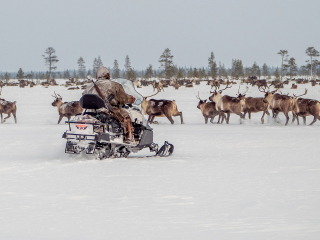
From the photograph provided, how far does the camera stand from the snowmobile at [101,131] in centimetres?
853

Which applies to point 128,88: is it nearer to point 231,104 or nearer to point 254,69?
point 231,104

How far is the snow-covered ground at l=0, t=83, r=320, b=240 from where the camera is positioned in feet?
14.4

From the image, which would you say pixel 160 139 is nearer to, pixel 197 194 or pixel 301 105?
pixel 197 194

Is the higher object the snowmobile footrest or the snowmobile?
the snowmobile

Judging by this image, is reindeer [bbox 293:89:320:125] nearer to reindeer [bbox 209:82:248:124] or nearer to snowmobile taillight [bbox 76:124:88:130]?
reindeer [bbox 209:82:248:124]

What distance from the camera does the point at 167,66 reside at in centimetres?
9606

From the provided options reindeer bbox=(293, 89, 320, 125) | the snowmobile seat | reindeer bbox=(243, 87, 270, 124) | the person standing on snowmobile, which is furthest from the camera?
reindeer bbox=(243, 87, 270, 124)

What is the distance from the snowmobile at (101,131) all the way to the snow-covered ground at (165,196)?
30 cm

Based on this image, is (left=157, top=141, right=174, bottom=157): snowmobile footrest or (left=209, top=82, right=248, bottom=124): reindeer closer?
(left=157, top=141, right=174, bottom=157): snowmobile footrest

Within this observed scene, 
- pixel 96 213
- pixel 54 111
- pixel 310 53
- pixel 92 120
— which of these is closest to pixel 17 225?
pixel 96 213

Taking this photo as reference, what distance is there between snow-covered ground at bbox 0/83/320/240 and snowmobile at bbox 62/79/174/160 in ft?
1.00

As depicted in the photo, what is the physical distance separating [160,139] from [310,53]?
104433mm

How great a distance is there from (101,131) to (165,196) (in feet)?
10.0

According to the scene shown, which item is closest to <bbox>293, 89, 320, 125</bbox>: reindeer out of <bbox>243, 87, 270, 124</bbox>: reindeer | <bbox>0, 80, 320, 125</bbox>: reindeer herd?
<bbox>0, 80, 320, 125</bbox>: reindeer herd
